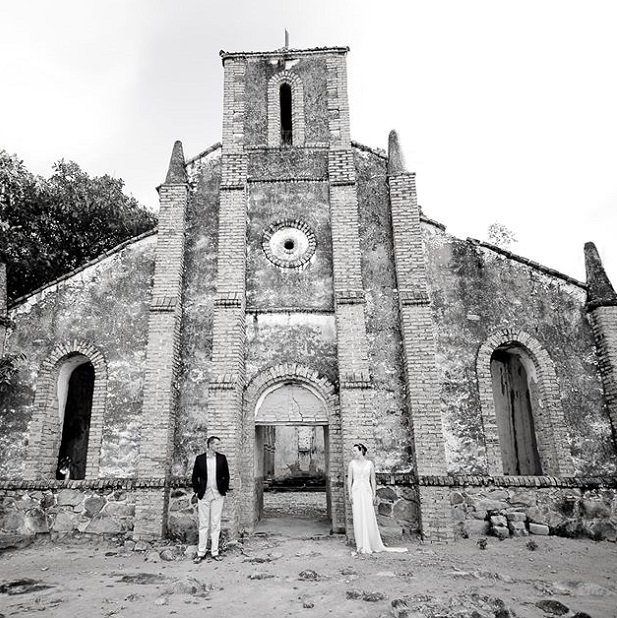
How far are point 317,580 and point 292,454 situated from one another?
20.8 m

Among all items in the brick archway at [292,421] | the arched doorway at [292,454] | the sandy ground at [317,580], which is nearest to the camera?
the sandy ground at [317,580]

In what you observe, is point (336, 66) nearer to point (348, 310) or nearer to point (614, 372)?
point (348, 310)

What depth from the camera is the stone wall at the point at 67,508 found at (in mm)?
10141

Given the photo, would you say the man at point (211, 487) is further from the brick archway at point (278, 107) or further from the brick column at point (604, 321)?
the brick column at point (604, 321)

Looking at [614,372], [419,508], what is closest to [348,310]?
[419,508]

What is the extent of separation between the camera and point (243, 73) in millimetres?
13305

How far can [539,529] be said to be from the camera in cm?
974

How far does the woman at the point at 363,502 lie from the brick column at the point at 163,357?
3769 mm

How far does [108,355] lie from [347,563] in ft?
21.9

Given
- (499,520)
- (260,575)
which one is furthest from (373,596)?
(499,520)

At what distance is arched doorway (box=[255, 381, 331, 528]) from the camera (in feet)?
35.9

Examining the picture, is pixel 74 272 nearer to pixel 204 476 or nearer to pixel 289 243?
pixel 289 243

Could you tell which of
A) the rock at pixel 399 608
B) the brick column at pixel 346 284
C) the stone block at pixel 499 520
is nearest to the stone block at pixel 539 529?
the stone block at pixel 499 520

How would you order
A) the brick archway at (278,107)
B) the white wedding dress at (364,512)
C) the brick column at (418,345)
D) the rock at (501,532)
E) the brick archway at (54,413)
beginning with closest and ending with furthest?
the white wedding dress at (364,512) → the rock at (501,532) → the brick column at (418,345) → the brick archway at (54,413) → the brick archway at (278,107)
